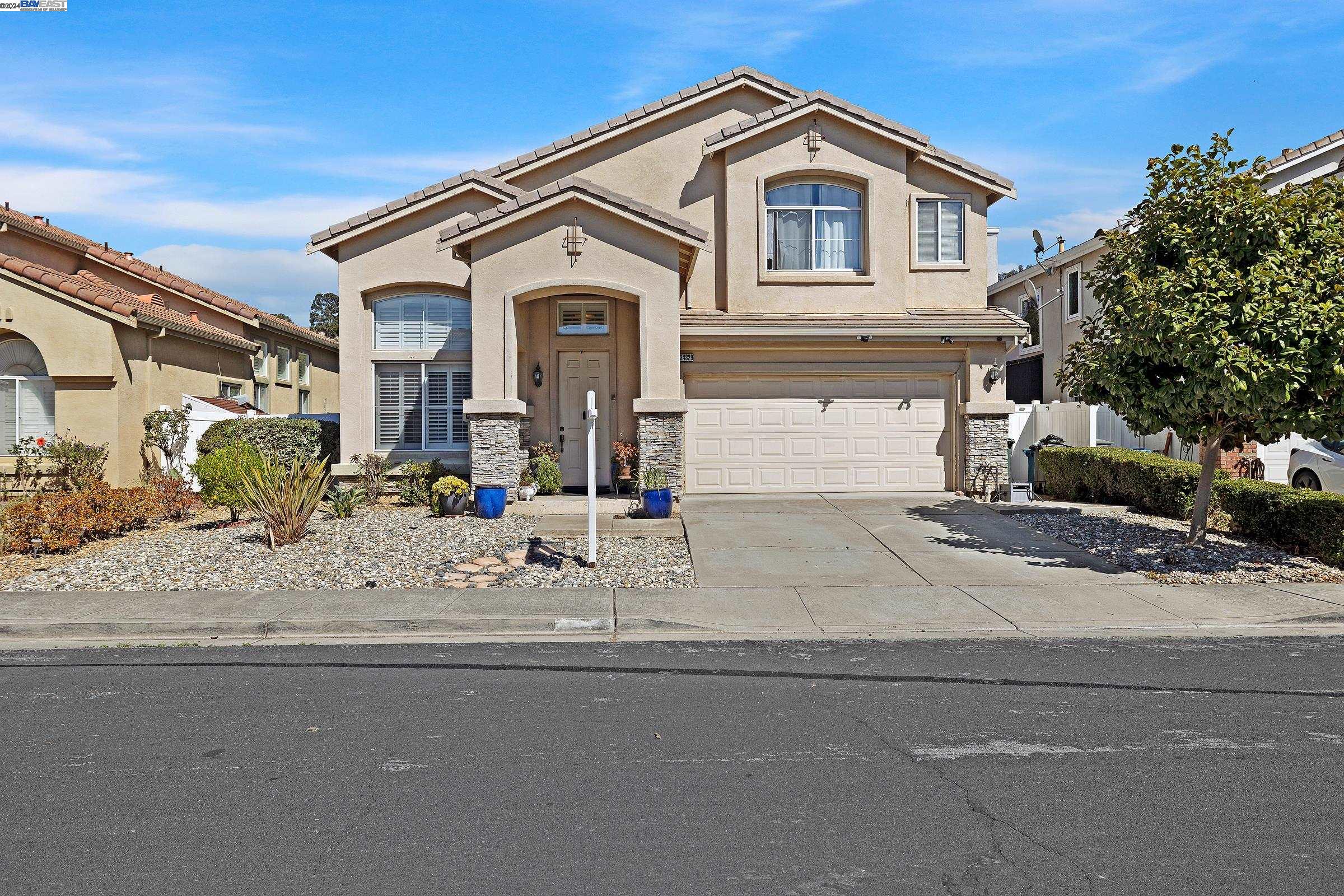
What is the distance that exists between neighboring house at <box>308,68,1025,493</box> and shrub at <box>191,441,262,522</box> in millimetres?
2720

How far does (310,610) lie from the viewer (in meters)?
9.66

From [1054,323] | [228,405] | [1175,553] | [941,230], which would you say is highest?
[941,230]

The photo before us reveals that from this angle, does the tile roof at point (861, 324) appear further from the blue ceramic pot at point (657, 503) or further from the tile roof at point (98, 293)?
the tile roof at point (98, 293)

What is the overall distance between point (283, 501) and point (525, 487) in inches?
189

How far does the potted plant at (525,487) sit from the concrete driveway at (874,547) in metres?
2.57

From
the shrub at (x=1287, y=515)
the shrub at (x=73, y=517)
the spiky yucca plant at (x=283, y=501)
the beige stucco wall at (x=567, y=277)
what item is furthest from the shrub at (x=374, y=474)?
the shrub at (x=1287, y=515)

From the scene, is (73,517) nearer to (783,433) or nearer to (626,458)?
(626,458)

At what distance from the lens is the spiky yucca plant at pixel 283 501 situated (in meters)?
12.4

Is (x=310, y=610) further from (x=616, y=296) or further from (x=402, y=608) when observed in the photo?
(x=616, y=296)

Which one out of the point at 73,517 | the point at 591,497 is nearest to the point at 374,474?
the point at 73,517

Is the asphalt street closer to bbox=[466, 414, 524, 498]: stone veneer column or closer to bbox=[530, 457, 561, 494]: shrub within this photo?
bbox=[466, 414, 524, 498]: stone veneer column

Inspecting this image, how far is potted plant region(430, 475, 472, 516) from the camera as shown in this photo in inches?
592

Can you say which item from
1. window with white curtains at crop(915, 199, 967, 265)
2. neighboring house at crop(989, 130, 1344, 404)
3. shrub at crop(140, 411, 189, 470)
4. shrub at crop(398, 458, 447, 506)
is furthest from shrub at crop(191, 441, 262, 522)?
neighboring house at crop(989, 130, 1344, 404)

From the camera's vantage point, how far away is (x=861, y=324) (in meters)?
17.5
